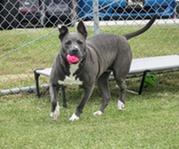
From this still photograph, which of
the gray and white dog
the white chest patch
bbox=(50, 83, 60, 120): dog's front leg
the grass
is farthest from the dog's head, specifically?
the grass

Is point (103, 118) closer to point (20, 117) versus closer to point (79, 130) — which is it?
point (79, 130)

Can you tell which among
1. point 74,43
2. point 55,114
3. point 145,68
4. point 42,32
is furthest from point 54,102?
point 42,32

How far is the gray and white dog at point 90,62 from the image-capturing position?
477cm

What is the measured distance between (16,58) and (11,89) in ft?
6.48

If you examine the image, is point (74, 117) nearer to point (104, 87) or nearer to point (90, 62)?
point (90, 62)

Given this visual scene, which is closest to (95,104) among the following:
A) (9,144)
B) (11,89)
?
(11,89)

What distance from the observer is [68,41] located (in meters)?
4.73

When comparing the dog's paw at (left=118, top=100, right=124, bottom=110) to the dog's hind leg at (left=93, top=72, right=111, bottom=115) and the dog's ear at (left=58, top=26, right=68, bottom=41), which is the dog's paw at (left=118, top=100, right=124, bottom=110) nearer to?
the dog's hind leg at (left=93, top=72, right=111, bottom=115)

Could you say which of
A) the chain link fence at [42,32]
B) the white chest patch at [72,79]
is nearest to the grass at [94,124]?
the white chest patch at [72,79]

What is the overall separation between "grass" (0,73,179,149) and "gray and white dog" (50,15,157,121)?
0.66 ft

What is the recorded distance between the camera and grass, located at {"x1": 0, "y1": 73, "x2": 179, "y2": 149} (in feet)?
13.9

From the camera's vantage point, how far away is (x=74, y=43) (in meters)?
4.71

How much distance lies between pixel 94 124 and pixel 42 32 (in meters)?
4.58

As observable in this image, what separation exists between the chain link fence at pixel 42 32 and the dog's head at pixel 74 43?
1.47 m
